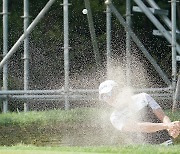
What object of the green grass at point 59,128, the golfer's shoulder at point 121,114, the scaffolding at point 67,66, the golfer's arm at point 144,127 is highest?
the scaffolding at point 67,66

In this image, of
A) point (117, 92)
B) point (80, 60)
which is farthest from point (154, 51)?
point (117, 92)

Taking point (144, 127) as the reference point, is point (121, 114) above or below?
above

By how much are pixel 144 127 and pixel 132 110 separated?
37cm

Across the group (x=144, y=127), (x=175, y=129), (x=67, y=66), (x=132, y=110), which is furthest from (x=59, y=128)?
(x=175, y=129)

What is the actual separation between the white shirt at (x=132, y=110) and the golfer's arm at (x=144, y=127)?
83mm

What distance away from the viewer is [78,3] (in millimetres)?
15195

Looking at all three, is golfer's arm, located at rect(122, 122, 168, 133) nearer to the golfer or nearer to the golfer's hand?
the golfer

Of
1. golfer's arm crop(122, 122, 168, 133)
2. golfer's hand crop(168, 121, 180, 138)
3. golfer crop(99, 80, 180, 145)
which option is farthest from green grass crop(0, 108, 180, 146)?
golfer's hand crop(168, 121, 180, 138)

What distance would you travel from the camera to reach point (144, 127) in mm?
8727

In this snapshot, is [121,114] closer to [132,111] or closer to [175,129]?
[132,111]

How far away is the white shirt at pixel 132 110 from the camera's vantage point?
29.3 feet

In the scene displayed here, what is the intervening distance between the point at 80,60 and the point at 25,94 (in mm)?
2809

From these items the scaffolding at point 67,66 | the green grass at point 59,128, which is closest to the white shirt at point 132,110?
the green grass at point 59,128

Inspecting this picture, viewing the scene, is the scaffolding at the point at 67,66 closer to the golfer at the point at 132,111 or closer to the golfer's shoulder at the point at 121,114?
the golfer at the point at 132,111
